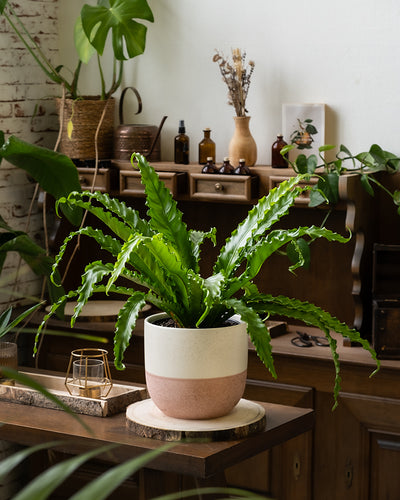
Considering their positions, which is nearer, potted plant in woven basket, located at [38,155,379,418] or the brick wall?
potted plant in woven basket, located at [38,155,379,418]

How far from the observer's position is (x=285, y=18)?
3.46 metres

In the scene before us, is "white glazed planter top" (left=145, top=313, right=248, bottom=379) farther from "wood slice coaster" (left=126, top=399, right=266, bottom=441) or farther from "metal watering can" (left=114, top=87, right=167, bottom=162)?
"metal watering can" (left=114, top=87, right=167, bottom=162)

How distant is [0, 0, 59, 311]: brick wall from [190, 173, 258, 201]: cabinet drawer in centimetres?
84

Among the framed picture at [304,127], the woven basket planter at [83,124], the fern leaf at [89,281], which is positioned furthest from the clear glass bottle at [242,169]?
the fern leaf at [89,281]

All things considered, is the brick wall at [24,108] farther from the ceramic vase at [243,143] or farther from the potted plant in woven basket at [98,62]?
the ceramic vase at [243,143]

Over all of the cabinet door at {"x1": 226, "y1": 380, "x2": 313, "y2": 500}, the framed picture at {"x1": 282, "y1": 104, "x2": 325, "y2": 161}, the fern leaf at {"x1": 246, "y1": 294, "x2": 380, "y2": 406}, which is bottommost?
the cabinet door at {"x1": 226, "y1": 380, "x2": 313, "y2": 500}

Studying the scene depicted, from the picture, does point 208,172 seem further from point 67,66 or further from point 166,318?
point 166,318

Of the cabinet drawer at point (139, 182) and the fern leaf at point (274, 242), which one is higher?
the cabinet drawer at point (139, 182)

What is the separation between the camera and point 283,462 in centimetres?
326

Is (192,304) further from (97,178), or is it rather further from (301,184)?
(97,178)

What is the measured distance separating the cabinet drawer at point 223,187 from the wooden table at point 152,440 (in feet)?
3.89

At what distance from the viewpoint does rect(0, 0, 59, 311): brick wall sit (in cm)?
368

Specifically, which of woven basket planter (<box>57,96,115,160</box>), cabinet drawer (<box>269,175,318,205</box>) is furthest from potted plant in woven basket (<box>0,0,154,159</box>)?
cabinet drawer (<box>269,175,318,205</box>)

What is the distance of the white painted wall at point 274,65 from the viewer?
3307 mm
